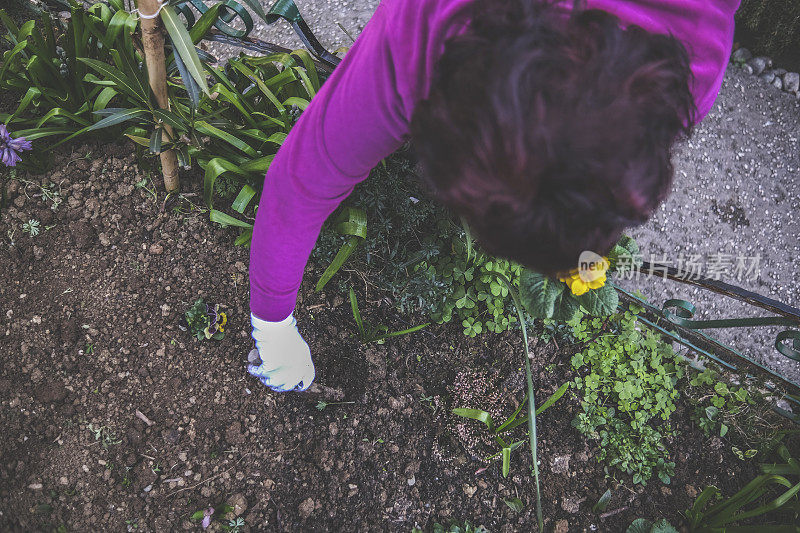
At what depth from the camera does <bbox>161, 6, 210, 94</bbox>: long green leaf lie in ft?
3.81

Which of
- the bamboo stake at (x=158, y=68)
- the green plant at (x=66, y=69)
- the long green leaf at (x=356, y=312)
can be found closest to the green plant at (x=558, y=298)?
the long green leaf at (x=356, y=312)

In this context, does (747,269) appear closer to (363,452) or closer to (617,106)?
(363,452)

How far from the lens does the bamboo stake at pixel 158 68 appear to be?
1.19 meters

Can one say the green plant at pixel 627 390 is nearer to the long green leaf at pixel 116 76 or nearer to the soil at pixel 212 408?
the soil at pixel 212 408

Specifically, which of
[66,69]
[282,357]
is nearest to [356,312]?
[282,357]

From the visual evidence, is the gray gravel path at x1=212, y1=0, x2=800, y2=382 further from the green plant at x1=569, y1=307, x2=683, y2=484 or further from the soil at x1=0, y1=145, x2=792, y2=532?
the soil at x1=0, y1=145, x2=792, y2=532

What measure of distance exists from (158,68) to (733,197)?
Answer: 2035 mm

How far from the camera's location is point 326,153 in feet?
3.07

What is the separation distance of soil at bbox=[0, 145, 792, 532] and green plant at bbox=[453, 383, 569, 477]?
0.17 ft

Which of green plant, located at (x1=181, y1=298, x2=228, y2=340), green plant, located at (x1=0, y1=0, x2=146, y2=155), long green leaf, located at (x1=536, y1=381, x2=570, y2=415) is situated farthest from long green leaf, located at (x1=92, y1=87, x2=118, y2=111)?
long green leaf, located at (x1=536, y1=381, x2=570, y2=415)

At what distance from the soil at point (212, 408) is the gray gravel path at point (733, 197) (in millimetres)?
554

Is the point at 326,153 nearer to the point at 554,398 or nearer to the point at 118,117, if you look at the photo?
the point at 118,117

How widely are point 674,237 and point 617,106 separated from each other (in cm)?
154

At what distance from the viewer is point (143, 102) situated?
1.46 metres
